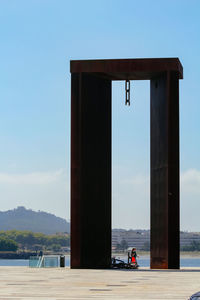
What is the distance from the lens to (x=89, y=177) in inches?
1531

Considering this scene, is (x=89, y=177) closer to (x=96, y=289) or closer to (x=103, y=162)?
(x=103, y=162)

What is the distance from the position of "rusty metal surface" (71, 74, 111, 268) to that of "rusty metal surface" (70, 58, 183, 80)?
57 centimetres

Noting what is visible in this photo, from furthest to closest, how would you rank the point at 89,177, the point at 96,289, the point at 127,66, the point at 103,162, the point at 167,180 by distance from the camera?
1. the point at 103,162
2. the point at 127,66
3. the point at 89,177
4. the point at 167,180
5. the point at 96,289

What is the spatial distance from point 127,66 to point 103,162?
5.57 metres

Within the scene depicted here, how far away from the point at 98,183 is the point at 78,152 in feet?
7.42

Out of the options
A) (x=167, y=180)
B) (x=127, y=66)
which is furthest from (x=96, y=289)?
(x=127, y=66)

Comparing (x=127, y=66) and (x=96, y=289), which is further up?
(x=127, y=66)

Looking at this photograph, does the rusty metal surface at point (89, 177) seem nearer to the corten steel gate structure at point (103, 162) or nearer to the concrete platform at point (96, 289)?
the corten steel gate structure at point (103, 162)

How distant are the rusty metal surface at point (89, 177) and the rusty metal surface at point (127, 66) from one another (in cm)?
57

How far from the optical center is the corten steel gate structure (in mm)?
38469

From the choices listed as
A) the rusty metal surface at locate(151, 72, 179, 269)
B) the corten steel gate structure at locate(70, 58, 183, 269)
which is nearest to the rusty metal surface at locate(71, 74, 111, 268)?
the corten steel gate structure at locate(70, 58, 183, 269)

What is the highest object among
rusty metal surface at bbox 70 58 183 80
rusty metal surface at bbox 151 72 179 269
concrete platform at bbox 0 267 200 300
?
rusty metal surface at bbox 70 58 183 80

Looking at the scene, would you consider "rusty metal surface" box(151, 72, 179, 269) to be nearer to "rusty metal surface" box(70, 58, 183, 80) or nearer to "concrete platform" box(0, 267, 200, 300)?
"rusty metal surface" box(70, 58, 183, 80)

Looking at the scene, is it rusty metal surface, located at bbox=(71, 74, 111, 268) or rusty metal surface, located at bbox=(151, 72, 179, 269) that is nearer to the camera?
rusty metal surface, located at bbox=(71, 74, 111, 268)
